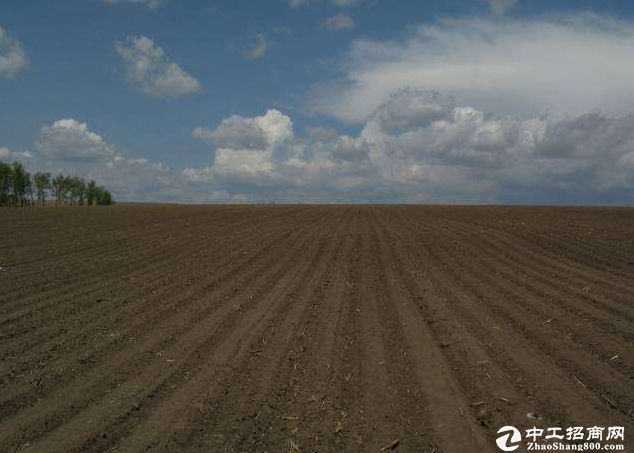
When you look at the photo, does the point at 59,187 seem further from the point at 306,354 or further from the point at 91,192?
the point at 306,354

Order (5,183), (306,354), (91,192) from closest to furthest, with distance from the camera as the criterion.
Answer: (306,354), (5,183), (91,192)

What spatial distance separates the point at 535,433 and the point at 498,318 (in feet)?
13.0

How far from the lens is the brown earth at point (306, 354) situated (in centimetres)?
491

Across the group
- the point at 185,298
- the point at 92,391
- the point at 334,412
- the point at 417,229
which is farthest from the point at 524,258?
the point at 92,391

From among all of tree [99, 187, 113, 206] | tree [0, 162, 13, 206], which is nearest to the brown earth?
tree [0, 162, 13, 206]

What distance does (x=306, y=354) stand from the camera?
6945mm

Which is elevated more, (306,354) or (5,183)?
(5,183)

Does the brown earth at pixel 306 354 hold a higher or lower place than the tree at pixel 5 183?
lower

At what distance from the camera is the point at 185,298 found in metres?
10.2

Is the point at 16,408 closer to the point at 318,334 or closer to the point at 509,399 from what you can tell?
the point at 318,334

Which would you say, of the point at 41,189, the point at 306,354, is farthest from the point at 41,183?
the point at 306,354

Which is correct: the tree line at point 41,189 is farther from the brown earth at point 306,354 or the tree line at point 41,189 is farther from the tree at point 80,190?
the brown earth at point 306,354

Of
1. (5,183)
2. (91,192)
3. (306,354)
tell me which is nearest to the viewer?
(306,354)

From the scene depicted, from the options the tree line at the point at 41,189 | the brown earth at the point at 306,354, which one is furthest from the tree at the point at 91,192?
the brown earth at the point at 306,354
